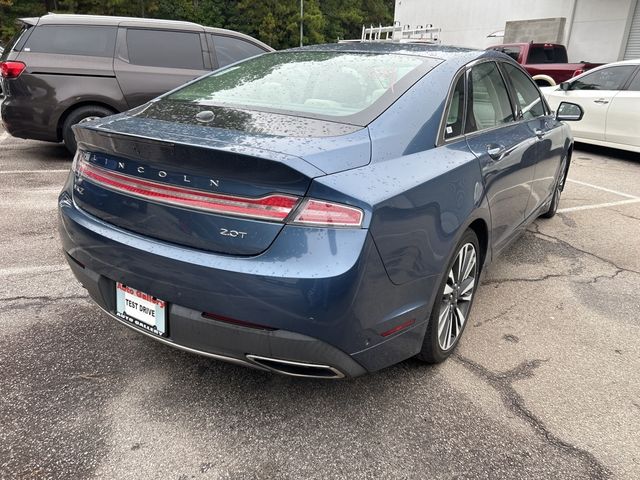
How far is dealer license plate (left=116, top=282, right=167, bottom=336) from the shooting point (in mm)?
2061

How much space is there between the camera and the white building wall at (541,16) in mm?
15969

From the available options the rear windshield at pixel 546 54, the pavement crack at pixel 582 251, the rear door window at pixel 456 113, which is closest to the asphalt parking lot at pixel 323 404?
the pavement crack at pixel 582 251

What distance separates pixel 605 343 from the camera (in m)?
2.98

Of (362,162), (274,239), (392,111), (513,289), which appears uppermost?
(392,111)

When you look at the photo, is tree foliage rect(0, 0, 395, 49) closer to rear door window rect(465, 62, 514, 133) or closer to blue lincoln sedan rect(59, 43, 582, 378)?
rear door window rect(465, 62, 514, 133)

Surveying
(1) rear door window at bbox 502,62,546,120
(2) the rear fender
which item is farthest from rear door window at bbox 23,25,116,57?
(2) the rear fender

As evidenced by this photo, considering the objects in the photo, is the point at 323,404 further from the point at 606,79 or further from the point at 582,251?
the point at 606,79

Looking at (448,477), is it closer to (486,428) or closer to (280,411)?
(486,428)

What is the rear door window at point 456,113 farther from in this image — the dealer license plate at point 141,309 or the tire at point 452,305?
the dealer license plate at point 141,309

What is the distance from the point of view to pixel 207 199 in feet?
6.20

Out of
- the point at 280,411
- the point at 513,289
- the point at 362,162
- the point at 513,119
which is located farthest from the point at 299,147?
the point at 513,289

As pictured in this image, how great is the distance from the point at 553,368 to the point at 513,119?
1.64 meters

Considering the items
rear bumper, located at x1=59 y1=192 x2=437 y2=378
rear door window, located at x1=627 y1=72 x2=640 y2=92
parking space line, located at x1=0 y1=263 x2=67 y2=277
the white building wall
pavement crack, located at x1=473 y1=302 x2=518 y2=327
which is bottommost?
parking space line, located at x1=0 y1=263 x2=67 y2=277

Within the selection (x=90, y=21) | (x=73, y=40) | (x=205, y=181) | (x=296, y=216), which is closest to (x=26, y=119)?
(x=73, y=40)
